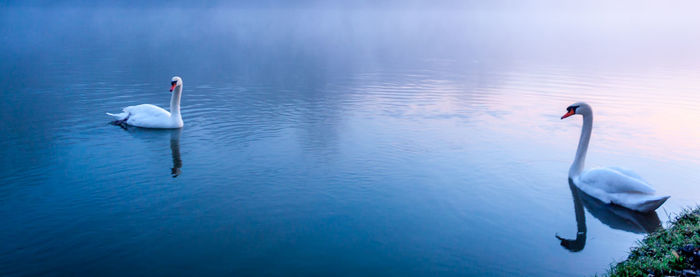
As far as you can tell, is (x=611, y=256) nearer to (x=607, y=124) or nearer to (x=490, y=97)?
(x=607, y=124)

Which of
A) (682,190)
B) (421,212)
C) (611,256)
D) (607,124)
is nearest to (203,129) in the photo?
(421,212)

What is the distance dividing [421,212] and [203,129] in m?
6.93

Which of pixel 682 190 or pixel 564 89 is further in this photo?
pixel 564 89

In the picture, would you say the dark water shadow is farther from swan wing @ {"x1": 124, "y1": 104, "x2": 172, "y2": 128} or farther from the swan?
the swan

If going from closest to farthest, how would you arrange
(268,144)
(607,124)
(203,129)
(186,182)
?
1. (186,182)
2. (268,144)
3. (203,129)
4. (607,124)

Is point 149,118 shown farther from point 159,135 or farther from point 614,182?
point 614,182

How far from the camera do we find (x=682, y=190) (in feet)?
31.6

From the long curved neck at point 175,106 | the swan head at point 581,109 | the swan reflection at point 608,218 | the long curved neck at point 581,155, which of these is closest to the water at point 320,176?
the swan reflection at point 608,218

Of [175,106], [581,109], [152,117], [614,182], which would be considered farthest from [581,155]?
[152,117]

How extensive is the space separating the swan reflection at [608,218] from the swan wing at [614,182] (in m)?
0.30

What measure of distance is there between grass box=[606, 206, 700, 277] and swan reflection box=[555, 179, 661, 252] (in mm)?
560

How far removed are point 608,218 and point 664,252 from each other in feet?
7.82

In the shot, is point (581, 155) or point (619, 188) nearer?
point (619, 188)

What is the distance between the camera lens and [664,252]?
6.04 m
